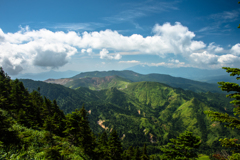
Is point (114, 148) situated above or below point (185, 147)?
below

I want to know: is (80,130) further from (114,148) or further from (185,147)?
(185,147)

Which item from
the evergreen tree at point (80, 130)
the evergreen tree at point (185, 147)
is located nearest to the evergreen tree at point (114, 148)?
the evergreen tree at point (80, 130)

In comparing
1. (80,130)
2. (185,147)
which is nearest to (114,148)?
(80,130)

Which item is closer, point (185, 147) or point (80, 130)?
point (185, 147)

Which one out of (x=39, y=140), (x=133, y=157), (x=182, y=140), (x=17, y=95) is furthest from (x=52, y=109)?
(x=182, y=140)

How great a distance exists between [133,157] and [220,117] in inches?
1970

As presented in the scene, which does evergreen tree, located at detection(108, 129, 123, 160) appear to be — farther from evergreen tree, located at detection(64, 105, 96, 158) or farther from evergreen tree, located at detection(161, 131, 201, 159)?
evergreen tree, located at detection(161, 131, 201, 159)

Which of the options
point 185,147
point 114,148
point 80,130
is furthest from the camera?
point 114,148

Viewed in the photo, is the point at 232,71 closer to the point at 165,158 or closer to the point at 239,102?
the point at 239,102

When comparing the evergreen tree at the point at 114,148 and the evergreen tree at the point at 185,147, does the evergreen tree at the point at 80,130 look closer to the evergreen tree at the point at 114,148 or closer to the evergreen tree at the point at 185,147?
the evergreen tree at the point at 114,148

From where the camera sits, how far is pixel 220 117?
33.3 feet

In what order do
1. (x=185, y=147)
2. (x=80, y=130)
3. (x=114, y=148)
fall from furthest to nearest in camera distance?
(x=114, y=148), (x=80, y=130), (x=185, y=147)

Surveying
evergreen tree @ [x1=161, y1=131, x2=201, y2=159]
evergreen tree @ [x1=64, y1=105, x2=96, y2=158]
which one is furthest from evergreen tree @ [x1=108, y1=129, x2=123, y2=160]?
evergreen tree @ [x1=161, y1=131, x2=201, y2=159]

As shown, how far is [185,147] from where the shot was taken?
70.0 ft
